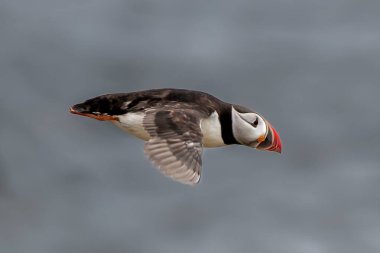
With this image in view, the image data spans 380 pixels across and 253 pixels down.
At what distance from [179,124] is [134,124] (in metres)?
0.43

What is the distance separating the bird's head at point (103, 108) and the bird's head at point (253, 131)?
66 cm

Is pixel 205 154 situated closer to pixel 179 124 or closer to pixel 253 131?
pixel 253 131

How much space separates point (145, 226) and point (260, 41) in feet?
10.8

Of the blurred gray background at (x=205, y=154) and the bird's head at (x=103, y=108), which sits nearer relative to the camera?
the bird's head at (x=103, y=108)

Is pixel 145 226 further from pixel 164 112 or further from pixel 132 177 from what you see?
pixel 164 112

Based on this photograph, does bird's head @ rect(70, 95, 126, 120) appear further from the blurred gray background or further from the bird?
the blurred gray background

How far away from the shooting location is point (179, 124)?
25.1 feet

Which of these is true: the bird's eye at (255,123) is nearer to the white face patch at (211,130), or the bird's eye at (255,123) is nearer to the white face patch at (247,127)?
the white face patch at (247,127)

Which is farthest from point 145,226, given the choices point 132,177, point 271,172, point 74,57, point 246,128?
point 246,128

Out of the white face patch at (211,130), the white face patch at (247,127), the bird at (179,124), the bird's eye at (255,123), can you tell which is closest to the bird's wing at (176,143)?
the bird at (179,124)

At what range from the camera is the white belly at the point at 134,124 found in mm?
7945

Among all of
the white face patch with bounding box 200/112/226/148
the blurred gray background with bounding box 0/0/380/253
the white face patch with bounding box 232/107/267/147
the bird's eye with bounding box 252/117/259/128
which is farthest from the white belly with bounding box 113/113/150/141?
the blurred gray background with bounding box 0/0/380/253

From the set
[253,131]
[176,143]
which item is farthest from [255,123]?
[176,143]

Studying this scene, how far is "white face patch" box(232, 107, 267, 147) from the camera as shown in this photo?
327 inches
